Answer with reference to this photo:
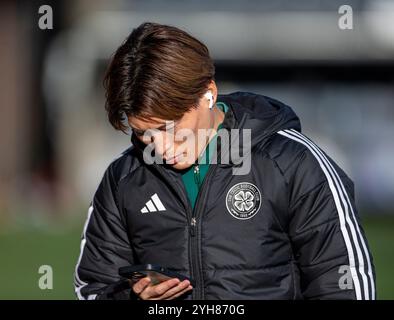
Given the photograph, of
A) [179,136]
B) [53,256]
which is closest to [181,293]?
[179,136]

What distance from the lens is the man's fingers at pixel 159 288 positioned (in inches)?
114

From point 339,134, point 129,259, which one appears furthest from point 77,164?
point 129,259

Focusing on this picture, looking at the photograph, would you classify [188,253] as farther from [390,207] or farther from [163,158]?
[390,207]

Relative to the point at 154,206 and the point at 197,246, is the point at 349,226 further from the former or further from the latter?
the point at 154,206

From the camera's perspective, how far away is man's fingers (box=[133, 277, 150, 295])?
Answer: 2.95 m

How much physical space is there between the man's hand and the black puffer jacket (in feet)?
0.18

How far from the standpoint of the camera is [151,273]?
2908 mm

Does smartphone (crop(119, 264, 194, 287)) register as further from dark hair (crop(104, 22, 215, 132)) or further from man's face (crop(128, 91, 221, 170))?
dark hair (crop(104, 22, 215, 132))

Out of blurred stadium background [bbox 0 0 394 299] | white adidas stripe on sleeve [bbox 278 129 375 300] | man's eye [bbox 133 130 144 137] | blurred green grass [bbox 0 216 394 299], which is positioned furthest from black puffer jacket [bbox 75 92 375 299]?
blurred stadium background [bbox 0 0 394 299]

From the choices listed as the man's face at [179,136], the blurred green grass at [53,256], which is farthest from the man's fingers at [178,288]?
the blurred green grass at [53,256]

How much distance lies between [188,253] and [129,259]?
0.94 ft

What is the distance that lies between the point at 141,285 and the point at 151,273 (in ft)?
0.27

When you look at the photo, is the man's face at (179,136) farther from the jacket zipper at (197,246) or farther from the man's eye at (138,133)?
the jacket zipper at (197,246)

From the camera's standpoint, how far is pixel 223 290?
2.94 m
